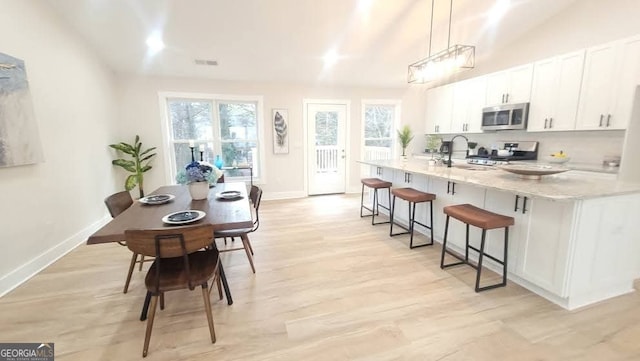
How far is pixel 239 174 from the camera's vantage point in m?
5.55

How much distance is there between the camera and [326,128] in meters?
5.89

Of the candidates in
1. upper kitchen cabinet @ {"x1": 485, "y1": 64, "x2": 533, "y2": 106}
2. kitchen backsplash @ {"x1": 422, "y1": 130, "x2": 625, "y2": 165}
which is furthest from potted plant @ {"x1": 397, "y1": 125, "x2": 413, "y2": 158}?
kitchen backsplash @ {"x1": 422, "y1": 130, "x2": 625, "y2": 165}

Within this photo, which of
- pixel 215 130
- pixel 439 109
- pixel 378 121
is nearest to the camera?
pixel 215 130

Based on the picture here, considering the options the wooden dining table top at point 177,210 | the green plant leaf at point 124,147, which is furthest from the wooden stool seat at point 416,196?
the green plant leaf at point 124,147

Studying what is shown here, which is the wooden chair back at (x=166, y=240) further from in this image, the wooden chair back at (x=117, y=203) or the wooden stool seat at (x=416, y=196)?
the wooden stool seat at (x=416, y=196)

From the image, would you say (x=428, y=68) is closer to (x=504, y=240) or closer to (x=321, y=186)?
(x=504, y=240)

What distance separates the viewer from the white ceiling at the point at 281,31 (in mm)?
3260

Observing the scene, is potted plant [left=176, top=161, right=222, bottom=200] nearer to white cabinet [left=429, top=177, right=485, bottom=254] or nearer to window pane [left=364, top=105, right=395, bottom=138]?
white cabinet [left=429, top=177, right=485, bottom=254]

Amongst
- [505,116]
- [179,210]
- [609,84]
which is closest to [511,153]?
[505,116]

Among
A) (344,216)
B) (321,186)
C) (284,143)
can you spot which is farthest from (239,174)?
(344,216)

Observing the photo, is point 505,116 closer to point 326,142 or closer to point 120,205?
point 326,142

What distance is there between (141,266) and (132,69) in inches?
139

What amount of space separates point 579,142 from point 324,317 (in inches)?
175

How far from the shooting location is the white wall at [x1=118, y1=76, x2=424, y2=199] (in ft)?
15.4
